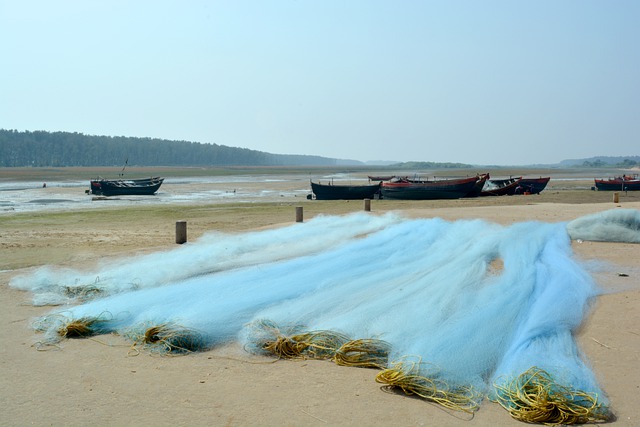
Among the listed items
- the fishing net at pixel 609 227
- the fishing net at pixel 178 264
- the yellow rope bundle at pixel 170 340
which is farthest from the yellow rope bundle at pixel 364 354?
the fishing net at pixel 609 227

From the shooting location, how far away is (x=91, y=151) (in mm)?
144125

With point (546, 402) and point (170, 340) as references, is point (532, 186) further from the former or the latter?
point (546, 402)

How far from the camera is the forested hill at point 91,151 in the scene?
130 m

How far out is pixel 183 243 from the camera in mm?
12695

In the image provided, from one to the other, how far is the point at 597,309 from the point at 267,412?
14.1 feet

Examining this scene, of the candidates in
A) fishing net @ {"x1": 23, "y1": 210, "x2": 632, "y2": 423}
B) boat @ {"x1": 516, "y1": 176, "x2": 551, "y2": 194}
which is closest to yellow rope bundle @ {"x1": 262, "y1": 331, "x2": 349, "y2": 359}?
fishing net @ {"x1": 23, "y1": 210, "x2": 632, "y2": 423}

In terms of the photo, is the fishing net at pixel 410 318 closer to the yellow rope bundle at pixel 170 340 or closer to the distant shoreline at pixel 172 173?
the yellow rope bundle at pixel 170 340

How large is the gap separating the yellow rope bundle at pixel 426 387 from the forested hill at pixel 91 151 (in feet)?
434

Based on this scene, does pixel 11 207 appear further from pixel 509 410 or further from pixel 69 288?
pixel 509 410

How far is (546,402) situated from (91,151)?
151m

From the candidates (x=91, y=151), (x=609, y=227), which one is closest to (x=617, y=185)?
(x=609, y=227)

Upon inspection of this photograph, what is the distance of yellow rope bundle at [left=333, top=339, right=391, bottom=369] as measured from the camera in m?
5.32

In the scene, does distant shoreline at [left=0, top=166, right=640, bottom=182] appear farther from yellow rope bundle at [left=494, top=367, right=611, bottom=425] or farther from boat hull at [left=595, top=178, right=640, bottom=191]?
yellow rope bundle at [left=494, top=367, right=611, bottom=425]

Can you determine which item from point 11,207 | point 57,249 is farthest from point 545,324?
point 11,207
